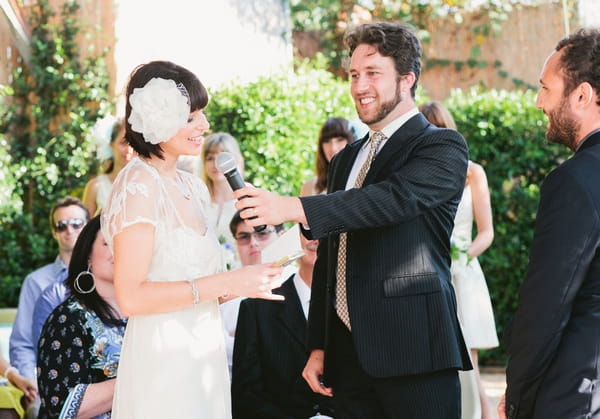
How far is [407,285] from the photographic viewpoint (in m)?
3.31

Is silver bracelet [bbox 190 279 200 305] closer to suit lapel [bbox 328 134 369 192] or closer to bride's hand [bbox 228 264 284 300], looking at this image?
bride's hand [bbox 228 264 284 300]

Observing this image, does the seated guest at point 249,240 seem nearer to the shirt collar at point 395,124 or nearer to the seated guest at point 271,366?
the seated guest at point 271,366

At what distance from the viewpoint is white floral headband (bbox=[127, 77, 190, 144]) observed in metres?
3.06

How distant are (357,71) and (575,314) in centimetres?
129

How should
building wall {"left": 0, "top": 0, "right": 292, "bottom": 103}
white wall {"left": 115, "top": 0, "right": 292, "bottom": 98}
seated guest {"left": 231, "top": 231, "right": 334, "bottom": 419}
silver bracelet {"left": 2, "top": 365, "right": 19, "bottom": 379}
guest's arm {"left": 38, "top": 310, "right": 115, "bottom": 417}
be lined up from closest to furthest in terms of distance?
guest's arm {"left": 38, "top": 310, "right": 115, "bottom": 417} → seated guest {"left": 231, "top": 231, "right": 334, "bottom": 419} → silver bracelet {"left": 2, "top": 365, "right": 19, "bottom": 379} → building wall {"left": 0, "top": 0, "right": 292, "bottom": 103} → white wall {"left": 115, "top": 0, "right": 292, "bottom": 98}

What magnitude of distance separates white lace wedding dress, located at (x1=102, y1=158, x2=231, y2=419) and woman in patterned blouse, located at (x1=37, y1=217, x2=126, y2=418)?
0.54m

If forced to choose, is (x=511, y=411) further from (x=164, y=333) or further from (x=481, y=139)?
(x=481, y=139)

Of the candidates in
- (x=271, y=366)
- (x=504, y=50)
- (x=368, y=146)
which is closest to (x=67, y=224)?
(x=271, y=366)

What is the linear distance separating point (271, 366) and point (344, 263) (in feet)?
3.82

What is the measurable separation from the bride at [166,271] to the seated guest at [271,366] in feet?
4.21

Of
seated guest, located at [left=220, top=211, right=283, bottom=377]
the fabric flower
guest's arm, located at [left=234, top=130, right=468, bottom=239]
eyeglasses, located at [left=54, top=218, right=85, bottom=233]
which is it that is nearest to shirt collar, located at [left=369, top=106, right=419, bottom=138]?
guest's arm, located at [left=234, top=130, right=468, bottom=239]

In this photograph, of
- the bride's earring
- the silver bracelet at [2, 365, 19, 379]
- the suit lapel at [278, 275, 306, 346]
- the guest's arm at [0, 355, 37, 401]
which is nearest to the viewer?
the bride's earring

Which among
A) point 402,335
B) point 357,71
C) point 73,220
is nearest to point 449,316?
point 402,335

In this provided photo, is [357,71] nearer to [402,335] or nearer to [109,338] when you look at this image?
[402,335]
